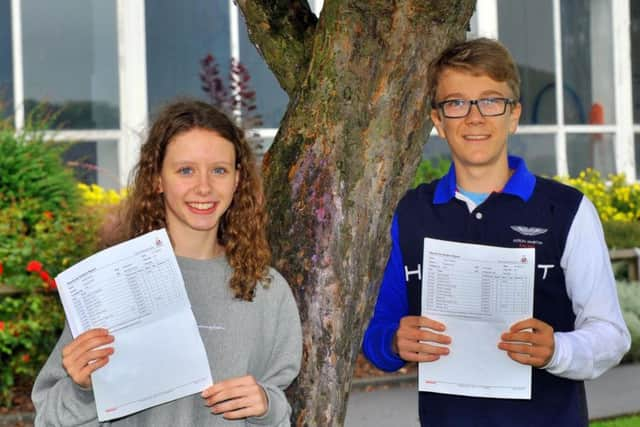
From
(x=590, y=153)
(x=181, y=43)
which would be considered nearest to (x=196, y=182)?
(x=181, y=43)

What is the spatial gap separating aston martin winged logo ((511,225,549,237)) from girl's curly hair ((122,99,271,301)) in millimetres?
678

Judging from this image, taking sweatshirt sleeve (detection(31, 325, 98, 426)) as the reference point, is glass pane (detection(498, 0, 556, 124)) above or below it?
above

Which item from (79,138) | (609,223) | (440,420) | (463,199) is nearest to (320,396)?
(440,420)

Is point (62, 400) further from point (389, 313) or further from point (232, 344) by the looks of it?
point (389, 313)

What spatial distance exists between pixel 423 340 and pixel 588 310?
0.42m

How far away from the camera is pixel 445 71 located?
287 centimetres

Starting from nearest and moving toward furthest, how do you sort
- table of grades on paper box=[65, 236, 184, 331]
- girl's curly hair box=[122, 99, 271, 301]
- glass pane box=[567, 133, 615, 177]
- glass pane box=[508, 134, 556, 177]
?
1. table of grades on paper box=[65, 236, 184, 331]
2. girl's curly hair box=[122, 99, 271, 301]
3. glass pane box=[508, 134, 556, 177]
4. glass pane box=[567, 133, 615, 177]

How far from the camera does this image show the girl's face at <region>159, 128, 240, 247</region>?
111 inches

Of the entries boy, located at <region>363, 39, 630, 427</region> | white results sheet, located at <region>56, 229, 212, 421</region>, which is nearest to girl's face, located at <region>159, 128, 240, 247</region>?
white results sheet, located at <region>56, 229, 212, 421</region>

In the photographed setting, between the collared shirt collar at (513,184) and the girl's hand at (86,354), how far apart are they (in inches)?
38.2

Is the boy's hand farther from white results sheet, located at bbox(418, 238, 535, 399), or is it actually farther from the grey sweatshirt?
the grey sweatshirt

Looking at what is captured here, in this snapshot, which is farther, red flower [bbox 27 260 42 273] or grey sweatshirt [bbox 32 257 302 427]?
red flower [bbox 27 260 42 273]

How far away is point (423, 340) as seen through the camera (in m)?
2.74

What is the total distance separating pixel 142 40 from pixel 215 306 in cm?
803
